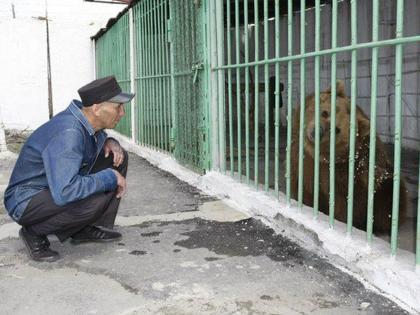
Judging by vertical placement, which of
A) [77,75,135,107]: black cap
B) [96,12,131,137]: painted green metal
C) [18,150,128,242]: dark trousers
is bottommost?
[18,150,128,242]: dark trousers

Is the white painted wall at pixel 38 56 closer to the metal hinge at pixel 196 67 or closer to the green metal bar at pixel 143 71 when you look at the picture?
the green metal bar at pixel 143 71

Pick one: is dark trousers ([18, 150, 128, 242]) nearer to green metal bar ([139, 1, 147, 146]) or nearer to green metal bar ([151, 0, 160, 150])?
green metal bar ([151, 0, 160, 150])

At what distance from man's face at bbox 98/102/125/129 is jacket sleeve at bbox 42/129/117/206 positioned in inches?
9.2

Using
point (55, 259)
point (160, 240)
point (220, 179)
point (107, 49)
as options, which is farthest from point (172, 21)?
point (107, 49)

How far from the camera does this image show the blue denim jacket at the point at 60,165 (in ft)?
10.3

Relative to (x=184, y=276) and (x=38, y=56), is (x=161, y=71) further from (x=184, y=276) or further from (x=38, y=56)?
(x=38, y=56)

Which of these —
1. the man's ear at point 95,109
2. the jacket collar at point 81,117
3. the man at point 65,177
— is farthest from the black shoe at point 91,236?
the man's ear at point 95,109

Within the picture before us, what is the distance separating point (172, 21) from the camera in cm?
646

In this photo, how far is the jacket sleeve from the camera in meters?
3.11

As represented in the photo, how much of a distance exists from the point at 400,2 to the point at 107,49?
9642 millimetres

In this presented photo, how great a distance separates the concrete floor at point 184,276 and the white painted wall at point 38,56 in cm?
954

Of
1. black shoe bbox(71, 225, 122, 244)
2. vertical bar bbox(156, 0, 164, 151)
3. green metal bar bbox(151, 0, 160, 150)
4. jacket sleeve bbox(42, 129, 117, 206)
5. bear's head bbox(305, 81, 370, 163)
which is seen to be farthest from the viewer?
green metal bar bbox(151, 0, 160, 150)

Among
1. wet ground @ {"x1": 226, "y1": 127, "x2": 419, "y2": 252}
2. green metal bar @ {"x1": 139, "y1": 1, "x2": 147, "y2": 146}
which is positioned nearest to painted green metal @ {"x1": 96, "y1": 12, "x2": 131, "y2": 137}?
green metal bar @ {"x1": 139, "y1": 1, "x2": 147, "y2": 146}

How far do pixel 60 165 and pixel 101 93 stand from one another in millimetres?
562
